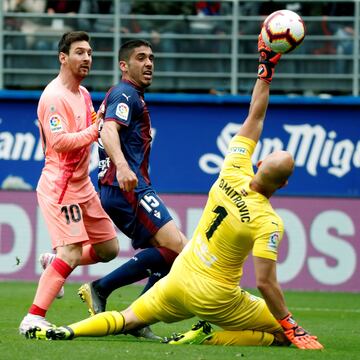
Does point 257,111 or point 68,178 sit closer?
point 257,111

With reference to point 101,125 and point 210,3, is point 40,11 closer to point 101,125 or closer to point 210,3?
point 210,3

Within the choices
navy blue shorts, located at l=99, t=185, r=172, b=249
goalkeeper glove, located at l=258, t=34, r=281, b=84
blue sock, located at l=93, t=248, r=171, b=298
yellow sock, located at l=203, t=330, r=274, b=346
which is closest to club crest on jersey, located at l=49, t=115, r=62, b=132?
navy blue shorts, located at l=99, t=185, r=172, b=249

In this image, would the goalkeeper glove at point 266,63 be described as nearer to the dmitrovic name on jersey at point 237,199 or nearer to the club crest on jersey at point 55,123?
the dmitrovic name on jersey at point 237,199

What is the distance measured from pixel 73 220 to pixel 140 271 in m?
0.62

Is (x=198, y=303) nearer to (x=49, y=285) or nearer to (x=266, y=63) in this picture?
(x=49, y=285)

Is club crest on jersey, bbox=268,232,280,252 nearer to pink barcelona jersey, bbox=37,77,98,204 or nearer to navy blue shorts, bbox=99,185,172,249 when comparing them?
navy blue shorts, bbox=99,185,172,249

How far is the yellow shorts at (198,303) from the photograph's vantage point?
7582mm

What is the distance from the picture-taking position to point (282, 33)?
8.22 m

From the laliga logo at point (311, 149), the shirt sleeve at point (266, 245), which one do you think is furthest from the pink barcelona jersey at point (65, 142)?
the laliga logo at point (311, 149)

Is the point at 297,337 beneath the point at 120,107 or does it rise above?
beneath

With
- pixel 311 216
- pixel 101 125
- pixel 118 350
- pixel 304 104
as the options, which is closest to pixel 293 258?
pixel 311 216

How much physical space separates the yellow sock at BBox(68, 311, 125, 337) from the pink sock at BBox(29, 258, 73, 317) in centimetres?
79

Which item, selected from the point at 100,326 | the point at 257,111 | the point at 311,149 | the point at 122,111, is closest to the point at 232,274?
the point at 100,326

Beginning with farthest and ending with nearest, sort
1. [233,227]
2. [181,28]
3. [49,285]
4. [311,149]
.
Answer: [181,28] → [311,149] → [49,285] → [233,227]
